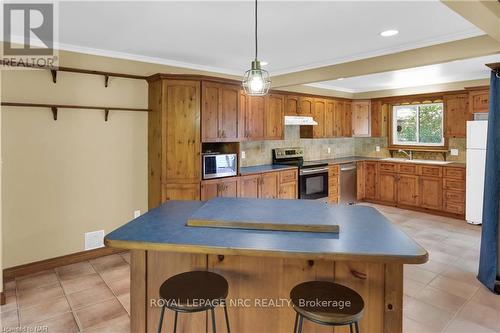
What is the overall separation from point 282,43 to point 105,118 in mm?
2301

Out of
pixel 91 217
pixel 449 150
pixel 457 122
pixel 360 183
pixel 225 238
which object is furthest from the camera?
pixel 360 183

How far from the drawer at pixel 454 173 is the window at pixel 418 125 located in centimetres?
96

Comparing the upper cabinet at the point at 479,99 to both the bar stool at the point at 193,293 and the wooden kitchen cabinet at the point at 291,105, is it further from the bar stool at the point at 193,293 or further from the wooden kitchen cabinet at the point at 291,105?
the bar stool at the point at 193,293

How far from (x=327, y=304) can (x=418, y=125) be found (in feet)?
21.0

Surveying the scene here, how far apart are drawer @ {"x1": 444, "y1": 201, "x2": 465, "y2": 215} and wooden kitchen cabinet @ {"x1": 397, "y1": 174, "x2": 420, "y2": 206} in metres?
0.52

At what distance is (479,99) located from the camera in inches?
212

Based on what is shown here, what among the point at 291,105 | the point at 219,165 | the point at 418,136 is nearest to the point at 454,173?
the point at 418,136

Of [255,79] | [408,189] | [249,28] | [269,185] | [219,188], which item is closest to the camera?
[255,79]

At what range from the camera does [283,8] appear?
8.61ft

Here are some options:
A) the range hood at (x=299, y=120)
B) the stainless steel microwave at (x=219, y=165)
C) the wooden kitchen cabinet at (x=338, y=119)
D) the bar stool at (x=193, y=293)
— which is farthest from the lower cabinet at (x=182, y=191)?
the wooden kitchen cabinet at (x=338, y=119)

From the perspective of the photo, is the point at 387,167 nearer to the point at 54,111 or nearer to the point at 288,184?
the point at 288,184

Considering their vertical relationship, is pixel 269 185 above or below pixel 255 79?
below

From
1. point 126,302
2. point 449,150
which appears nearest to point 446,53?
point 449,150

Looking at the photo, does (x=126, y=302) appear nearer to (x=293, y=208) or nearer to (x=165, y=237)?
(x=165, y=237)
